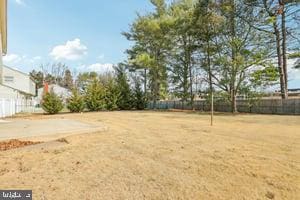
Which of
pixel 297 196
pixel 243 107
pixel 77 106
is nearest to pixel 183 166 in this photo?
pixel 297 196

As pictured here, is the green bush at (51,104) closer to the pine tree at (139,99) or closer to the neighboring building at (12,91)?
the neighboring building at (12,91)

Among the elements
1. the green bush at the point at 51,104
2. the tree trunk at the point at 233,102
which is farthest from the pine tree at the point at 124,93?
the tree trunk at the point at 233,102

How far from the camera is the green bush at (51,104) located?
75.9 feet

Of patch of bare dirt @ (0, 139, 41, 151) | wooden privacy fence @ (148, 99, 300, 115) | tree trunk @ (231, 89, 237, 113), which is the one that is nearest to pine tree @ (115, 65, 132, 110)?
wooden privacy fence @ (148, 99, 300, 115)

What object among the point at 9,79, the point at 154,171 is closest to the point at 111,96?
the point at 9,79

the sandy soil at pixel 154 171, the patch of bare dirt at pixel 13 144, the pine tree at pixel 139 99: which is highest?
the pine tree at pixel 139 99

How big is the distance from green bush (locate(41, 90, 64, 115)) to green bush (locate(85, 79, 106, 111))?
293 cm

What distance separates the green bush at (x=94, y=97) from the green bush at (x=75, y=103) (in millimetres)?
886

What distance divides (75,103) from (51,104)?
91.2 inches

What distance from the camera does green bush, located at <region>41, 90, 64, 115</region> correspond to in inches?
911

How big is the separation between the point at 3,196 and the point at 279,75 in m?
20.5

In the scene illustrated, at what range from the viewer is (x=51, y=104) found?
23.3 metres

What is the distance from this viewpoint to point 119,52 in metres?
33.9

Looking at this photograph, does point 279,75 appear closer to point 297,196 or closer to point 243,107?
point 243,107
